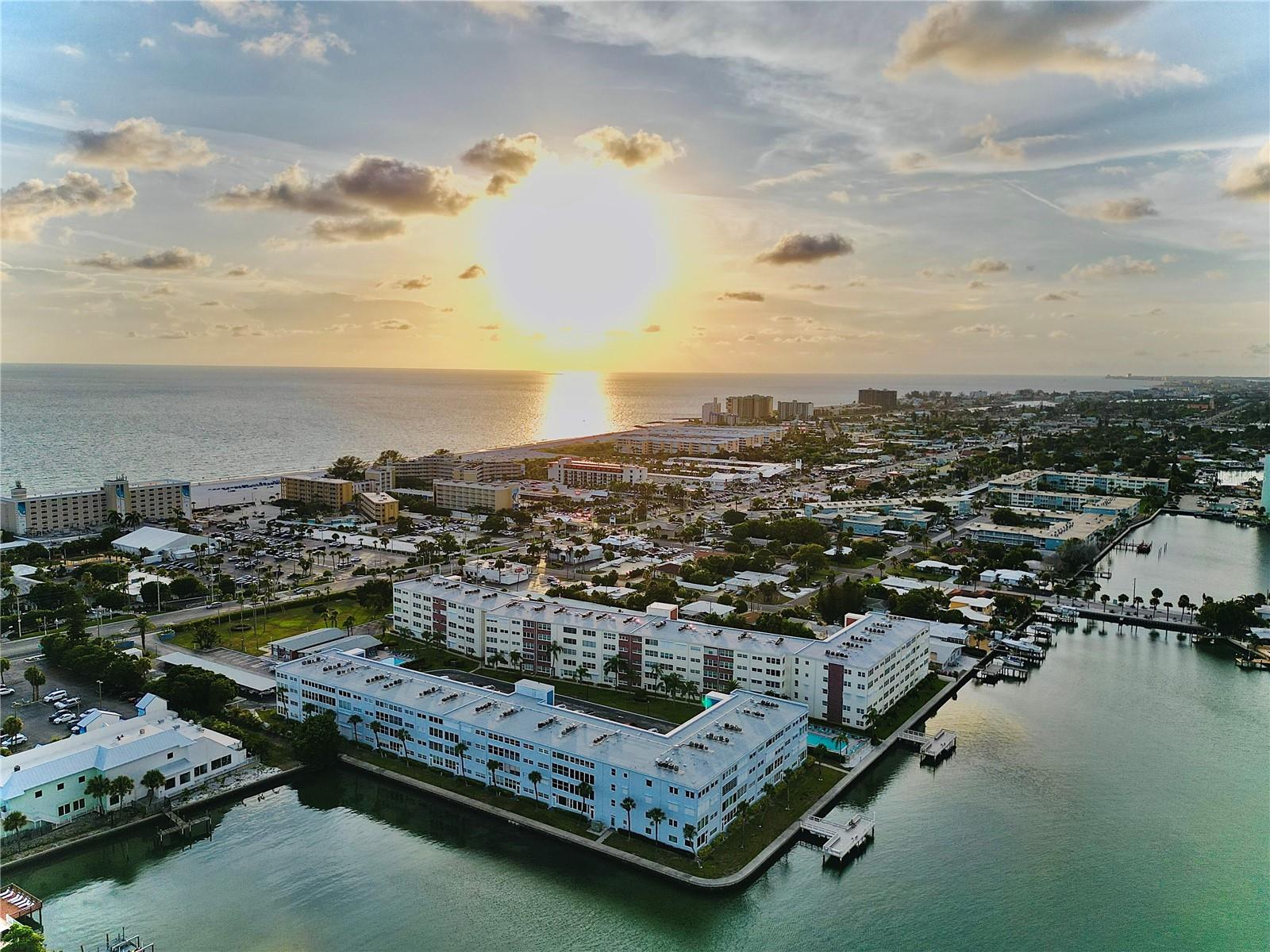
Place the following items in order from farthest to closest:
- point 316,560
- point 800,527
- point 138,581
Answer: point 800,527 < point 316,560 < point 138,581

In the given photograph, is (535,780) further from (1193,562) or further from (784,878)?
(1193,562)

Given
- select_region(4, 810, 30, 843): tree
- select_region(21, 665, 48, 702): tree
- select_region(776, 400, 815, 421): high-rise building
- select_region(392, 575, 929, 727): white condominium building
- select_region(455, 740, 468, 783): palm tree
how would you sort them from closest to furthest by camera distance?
select_region(4, 810, 30, 843): tree, select_region(455, 740, 468, 783): palm tree, select_region(392, 575, 929, 727): white condominium building, select_region(21, 665, 48, 702): tree, select_region(776, 400, 815, 421): high-rise building

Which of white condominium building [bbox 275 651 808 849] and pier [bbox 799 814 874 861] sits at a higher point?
white condominium building [bbox 275 651 808 849]

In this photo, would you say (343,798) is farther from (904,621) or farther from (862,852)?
(904,621)

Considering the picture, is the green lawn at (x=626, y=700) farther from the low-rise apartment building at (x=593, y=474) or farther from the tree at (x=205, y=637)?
the low-rise apartment building at (x=593, y=474)

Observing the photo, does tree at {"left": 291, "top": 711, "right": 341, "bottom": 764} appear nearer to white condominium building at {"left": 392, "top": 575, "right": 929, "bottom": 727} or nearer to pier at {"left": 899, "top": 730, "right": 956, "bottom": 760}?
white condominium building at {"left": 392, "top": 575, "right": 929, "bottom": 727}

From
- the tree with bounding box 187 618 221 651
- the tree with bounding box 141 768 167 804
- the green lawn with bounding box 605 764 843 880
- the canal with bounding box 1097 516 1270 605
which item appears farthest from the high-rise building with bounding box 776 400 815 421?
the tree with bounding box 141 768 167 804

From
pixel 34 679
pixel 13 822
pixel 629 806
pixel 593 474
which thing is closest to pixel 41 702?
pixel 34 679

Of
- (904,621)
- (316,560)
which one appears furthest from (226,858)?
(316,560)
